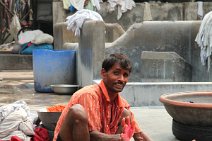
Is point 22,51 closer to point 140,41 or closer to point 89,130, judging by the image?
point 140,41

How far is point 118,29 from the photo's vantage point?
1266cm

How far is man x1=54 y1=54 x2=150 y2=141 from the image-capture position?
3.48 m

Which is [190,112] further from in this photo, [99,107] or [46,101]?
[46,101]

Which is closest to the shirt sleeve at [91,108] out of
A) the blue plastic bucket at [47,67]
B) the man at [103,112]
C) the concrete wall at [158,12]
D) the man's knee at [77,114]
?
the man at [103,112]

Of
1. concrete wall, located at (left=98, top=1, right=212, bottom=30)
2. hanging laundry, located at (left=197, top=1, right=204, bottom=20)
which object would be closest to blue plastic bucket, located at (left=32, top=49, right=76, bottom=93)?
concrete wall, located at (left=98, top=1, right=212, bottom=30)

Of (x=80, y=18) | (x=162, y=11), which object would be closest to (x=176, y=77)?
(x=80, y=18)

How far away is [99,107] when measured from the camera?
365 cm

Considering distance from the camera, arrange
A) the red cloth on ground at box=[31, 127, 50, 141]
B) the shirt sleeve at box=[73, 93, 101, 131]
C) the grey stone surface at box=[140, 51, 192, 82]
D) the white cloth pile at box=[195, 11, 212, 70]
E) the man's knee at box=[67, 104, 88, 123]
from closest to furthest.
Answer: the man's knee at box=[67, 104, 88, 123] → the shirt sleeve at box=[73, 93, 101, 131] → the red cloth on ground at box=[31, 127, 50, 141] → the white cloth pile at box=[195, 11, 212, 70] → the grey stone surface at box=[140, 51, 192, 82]

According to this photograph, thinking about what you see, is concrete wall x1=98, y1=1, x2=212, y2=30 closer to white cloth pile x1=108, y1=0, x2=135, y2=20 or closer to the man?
white cloth pile x1=108, y1=0, x2=135, y2=20

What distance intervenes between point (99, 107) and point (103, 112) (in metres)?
0.07

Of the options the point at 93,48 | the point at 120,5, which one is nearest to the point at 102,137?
the point at 93,48

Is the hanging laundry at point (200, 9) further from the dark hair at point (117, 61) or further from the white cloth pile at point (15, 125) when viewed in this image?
the dark hair at point (117, 61)

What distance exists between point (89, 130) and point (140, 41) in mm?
6659

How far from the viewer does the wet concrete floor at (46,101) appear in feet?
17.9
